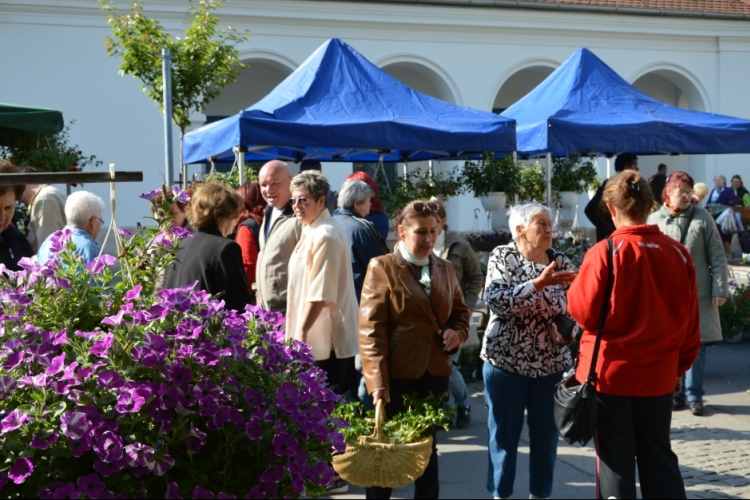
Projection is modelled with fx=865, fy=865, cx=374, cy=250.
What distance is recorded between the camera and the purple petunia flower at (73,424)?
6.03 ft

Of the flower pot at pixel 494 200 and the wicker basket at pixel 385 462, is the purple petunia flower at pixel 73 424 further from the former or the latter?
the flower pot at pixel 494 200

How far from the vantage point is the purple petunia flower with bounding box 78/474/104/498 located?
1.86m

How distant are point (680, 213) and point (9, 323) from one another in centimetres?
533

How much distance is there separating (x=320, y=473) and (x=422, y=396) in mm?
1990

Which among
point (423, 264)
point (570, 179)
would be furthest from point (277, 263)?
point (570, 179)

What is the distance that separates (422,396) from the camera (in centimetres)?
414

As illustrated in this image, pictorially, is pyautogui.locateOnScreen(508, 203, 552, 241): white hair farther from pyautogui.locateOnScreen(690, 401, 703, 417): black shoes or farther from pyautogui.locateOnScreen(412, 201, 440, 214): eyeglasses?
pyautogui.locateOnScreen(690, 401, 703, 417): black shoes

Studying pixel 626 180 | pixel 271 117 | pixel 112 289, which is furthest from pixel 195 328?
pixel 271 117

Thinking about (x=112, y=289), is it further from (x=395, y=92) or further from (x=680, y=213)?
(x=395, y=92)

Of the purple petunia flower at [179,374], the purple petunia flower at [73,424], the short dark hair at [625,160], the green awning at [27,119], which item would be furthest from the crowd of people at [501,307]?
the short dark hair at [625,160]

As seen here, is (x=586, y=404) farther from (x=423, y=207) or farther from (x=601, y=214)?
(x=601, y=214)

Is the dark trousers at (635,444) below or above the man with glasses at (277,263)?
below

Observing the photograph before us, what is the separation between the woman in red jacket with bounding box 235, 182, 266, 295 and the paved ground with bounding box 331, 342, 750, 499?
1715 mm

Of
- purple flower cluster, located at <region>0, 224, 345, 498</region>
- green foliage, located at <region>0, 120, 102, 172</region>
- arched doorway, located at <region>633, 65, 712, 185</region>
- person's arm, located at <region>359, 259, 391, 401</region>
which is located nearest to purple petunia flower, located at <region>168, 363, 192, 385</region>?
purple flower cluster, located at <region>0, 224, 345, 498</region>
